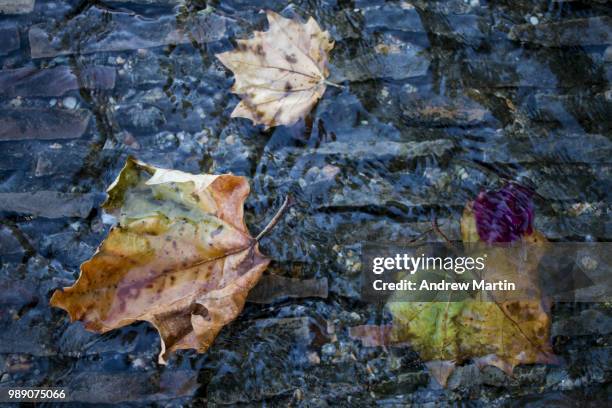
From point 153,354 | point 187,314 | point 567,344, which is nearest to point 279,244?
point 187,314

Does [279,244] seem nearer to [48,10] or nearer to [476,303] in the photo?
[476,303]

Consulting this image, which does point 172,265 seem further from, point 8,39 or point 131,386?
point 8,39

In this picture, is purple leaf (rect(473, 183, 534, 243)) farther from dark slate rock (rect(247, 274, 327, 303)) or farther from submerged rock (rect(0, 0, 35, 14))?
submerged rock (rect(0, 0, 35, 14))

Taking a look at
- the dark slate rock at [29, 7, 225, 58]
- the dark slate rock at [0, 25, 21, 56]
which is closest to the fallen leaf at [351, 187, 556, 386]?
the dark slate rock at [29, 7, 225, 58]

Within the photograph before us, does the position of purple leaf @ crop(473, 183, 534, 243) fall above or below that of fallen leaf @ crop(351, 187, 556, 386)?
above

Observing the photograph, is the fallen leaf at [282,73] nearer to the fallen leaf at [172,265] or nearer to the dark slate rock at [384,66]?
the dark slate rock at [384,66]
